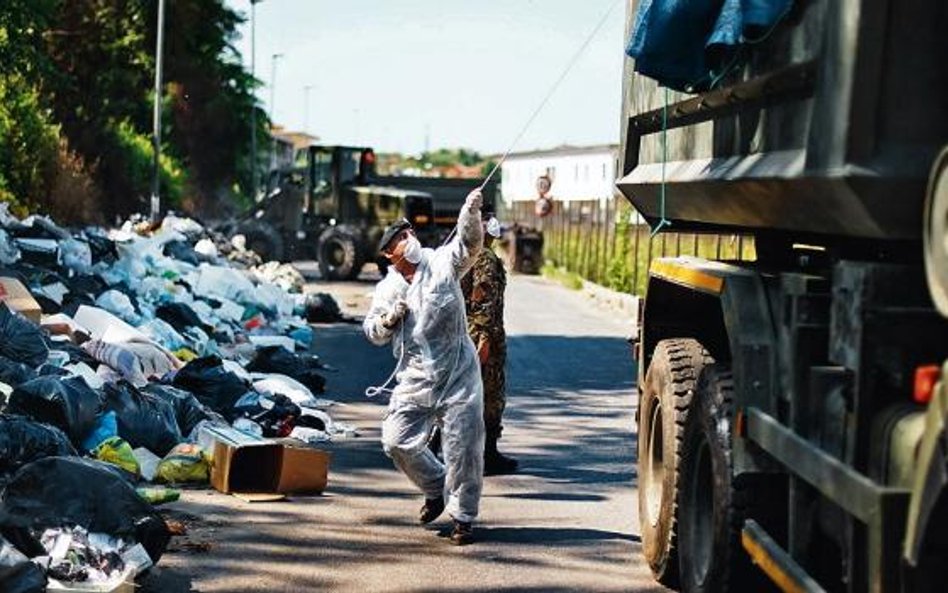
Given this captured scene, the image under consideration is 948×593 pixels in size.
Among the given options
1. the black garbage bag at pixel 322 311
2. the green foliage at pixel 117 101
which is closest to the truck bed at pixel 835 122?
the green foliage at pixel 117 101

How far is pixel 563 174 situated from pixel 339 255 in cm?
8170

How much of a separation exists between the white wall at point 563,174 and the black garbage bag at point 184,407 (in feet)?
286

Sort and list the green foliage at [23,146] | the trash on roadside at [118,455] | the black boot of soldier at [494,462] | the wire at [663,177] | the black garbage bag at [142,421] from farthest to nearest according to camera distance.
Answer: the green foliage at [23,146]
the black boot of soldier at [494,462]
the black garbage bag at [142,421]
the trash on roadside at [118,455]
the wire at [663,177]

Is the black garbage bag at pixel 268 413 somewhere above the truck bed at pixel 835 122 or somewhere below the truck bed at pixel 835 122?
below

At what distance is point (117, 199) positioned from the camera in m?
52.8

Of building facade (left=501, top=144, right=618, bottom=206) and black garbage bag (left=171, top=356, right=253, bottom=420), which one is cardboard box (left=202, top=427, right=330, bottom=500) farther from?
building facade (left=501, top=144, right=618, bottom=206)

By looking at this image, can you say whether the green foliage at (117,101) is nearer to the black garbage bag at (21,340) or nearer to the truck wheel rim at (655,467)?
the black garbage bag at (21,340)

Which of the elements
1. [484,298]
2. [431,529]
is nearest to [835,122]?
[431,529]

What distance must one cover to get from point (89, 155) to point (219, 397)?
129 ft

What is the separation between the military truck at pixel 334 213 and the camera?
42344 millimetres

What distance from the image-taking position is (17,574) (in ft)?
23.6

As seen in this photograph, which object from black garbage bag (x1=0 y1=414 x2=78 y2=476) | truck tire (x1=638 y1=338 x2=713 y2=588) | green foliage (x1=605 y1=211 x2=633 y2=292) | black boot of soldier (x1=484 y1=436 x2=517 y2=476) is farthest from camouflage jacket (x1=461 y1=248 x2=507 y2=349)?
green foliage (x1=605 y1=211 x2=633 y2=292)

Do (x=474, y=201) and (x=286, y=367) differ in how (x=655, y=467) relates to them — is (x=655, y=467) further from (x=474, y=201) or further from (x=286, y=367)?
(x=286, y=367)

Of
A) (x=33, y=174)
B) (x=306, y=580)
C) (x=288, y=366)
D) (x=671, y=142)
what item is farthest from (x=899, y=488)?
(x=33, y=174)
